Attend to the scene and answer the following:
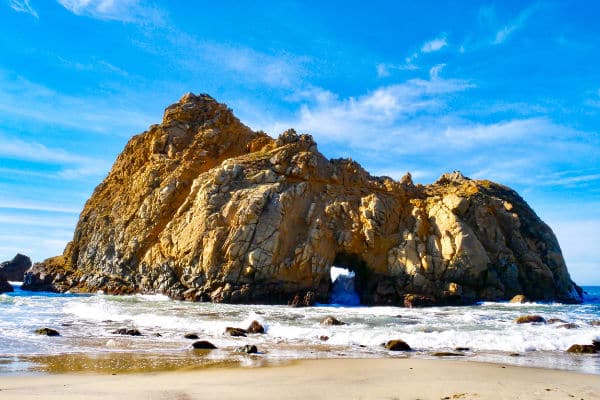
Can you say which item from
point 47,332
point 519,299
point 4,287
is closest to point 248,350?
point 47,332

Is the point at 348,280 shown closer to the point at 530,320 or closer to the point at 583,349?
the point at 530,320

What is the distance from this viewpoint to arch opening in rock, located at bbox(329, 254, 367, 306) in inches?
1422

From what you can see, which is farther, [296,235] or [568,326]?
[296,235]

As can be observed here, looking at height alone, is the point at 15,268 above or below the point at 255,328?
above

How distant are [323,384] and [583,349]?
10.1 m

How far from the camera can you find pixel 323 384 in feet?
29.3

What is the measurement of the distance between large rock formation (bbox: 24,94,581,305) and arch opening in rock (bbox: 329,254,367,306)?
0.72 ft

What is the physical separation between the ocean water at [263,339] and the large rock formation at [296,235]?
940cm

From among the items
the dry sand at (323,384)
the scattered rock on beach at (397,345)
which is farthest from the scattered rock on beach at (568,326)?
the dry sand at (323,384)

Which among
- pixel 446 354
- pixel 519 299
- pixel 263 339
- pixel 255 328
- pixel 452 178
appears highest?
pixel 452 178

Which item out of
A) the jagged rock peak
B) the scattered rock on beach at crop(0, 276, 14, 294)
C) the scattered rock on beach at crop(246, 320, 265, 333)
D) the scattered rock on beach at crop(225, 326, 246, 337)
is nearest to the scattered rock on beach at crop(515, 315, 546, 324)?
the scattered rock on beach at crop(246, 320, 265, 333)

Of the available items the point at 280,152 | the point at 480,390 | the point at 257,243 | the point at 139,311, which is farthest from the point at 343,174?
the point at 480,390

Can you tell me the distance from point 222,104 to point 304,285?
2262 centimetres

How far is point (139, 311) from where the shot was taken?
2483 centimetres
